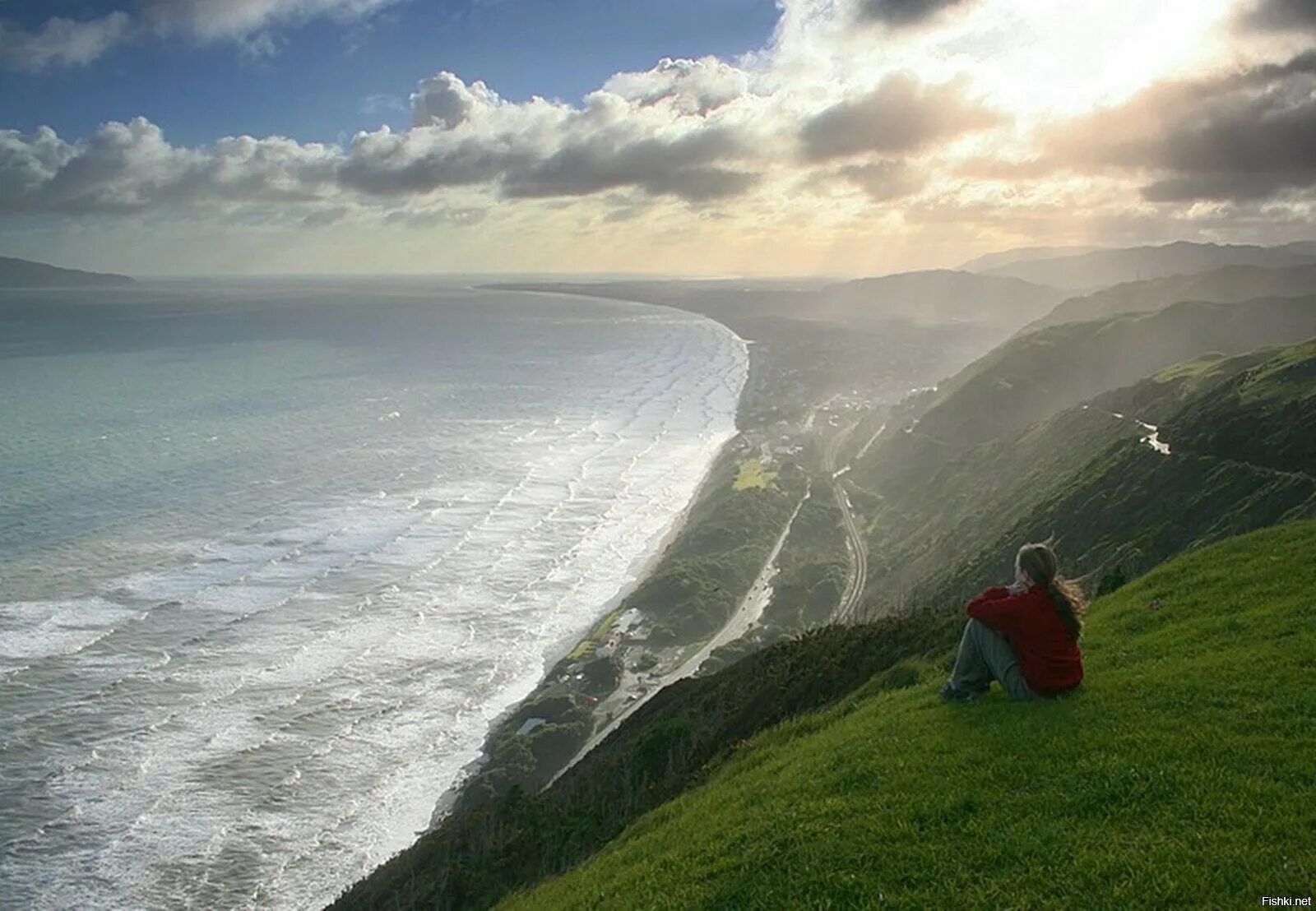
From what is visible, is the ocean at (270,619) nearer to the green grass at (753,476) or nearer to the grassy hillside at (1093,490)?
the green grass at (753,476)

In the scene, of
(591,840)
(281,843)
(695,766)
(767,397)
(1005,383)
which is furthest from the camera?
(767,397)

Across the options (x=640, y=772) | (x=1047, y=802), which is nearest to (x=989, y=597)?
(x=1047, y=802)

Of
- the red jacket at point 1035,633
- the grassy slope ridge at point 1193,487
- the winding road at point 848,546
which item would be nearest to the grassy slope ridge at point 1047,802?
the red jacket at point 1035,633

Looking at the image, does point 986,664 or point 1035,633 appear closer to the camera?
point 1035,633

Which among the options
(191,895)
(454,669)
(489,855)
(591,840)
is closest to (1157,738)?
(591,840)

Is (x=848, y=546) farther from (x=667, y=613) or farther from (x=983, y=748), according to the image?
(x=983, y=748)

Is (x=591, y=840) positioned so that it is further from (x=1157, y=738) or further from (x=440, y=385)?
(x=440, y=385)
